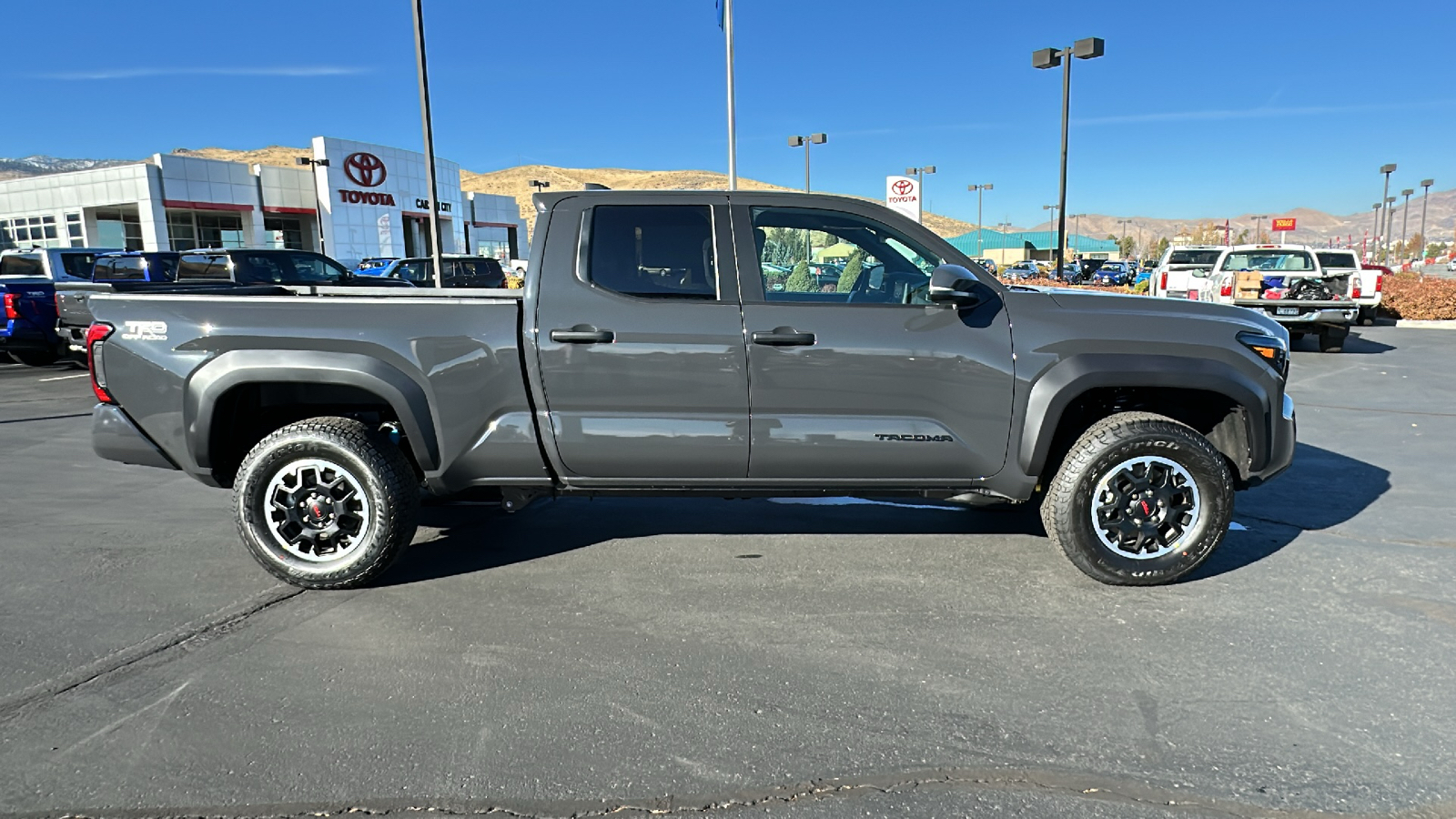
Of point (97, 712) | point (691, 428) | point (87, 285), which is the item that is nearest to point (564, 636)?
point (691, 428)

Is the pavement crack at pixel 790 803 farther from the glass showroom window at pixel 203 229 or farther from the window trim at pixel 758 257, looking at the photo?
the glass showroom window at pixel 203 229

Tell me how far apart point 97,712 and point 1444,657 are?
16.2ft

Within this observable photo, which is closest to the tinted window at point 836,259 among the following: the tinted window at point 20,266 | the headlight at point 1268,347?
the headlight at point 1268,347

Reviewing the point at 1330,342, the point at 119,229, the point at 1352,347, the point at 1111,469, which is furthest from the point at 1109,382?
the point at 119,229

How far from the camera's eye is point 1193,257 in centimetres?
2005

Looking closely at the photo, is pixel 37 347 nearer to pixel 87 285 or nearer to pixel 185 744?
pixel 87 285

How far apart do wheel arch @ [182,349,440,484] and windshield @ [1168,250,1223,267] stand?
19.5 m

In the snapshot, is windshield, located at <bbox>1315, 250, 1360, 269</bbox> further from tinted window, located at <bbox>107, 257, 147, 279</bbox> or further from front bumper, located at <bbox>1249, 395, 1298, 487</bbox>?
tinted window, located at <bbox>107, 257, 147, 279</bbox>

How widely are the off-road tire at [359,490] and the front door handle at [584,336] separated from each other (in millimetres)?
1005

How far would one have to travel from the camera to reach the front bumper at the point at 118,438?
4.11 metres

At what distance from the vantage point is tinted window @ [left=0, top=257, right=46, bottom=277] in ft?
51.8

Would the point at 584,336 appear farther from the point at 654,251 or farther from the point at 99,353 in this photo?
the point at 99,353

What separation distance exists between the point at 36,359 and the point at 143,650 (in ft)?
47.7

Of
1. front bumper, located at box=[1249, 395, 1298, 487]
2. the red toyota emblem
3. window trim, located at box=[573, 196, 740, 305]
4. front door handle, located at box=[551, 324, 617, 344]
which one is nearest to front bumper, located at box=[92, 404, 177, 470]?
front door handle, located at box=[551, 324, 617, 344]
